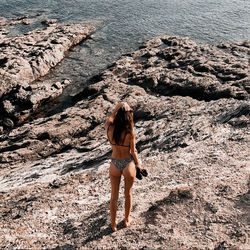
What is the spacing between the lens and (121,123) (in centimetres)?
794

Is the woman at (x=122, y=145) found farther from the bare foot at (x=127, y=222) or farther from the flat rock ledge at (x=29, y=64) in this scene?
the flat rock ledge at (x=29, y=64)

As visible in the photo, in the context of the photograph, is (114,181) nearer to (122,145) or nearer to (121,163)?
(121,163)

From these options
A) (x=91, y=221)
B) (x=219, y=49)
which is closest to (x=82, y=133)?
(x=91, y=221)

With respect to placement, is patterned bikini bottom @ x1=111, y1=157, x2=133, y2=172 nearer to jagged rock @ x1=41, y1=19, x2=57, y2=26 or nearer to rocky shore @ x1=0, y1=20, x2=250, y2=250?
rocky shore @ x1=0, y1=20, x2=250, y2=250

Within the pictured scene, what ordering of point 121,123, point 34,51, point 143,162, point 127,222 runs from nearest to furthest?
point 121,123 < point 127,222 < point 143,162 < point 34,51

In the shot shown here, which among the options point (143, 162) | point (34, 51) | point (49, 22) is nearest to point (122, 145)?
point (143, 162)

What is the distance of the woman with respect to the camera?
313 inches

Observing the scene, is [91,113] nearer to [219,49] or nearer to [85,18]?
[219,49]

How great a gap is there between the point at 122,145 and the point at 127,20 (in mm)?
47555

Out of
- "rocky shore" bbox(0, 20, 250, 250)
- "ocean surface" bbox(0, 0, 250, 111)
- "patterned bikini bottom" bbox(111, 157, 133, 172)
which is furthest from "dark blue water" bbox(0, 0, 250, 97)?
"patterned bikini bottom" bbox(111, 157, 133, 172)

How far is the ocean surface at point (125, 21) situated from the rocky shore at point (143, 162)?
20.4 feet

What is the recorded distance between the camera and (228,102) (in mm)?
20656

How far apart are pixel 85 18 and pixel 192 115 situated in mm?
40313

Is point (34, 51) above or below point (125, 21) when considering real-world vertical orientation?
below
